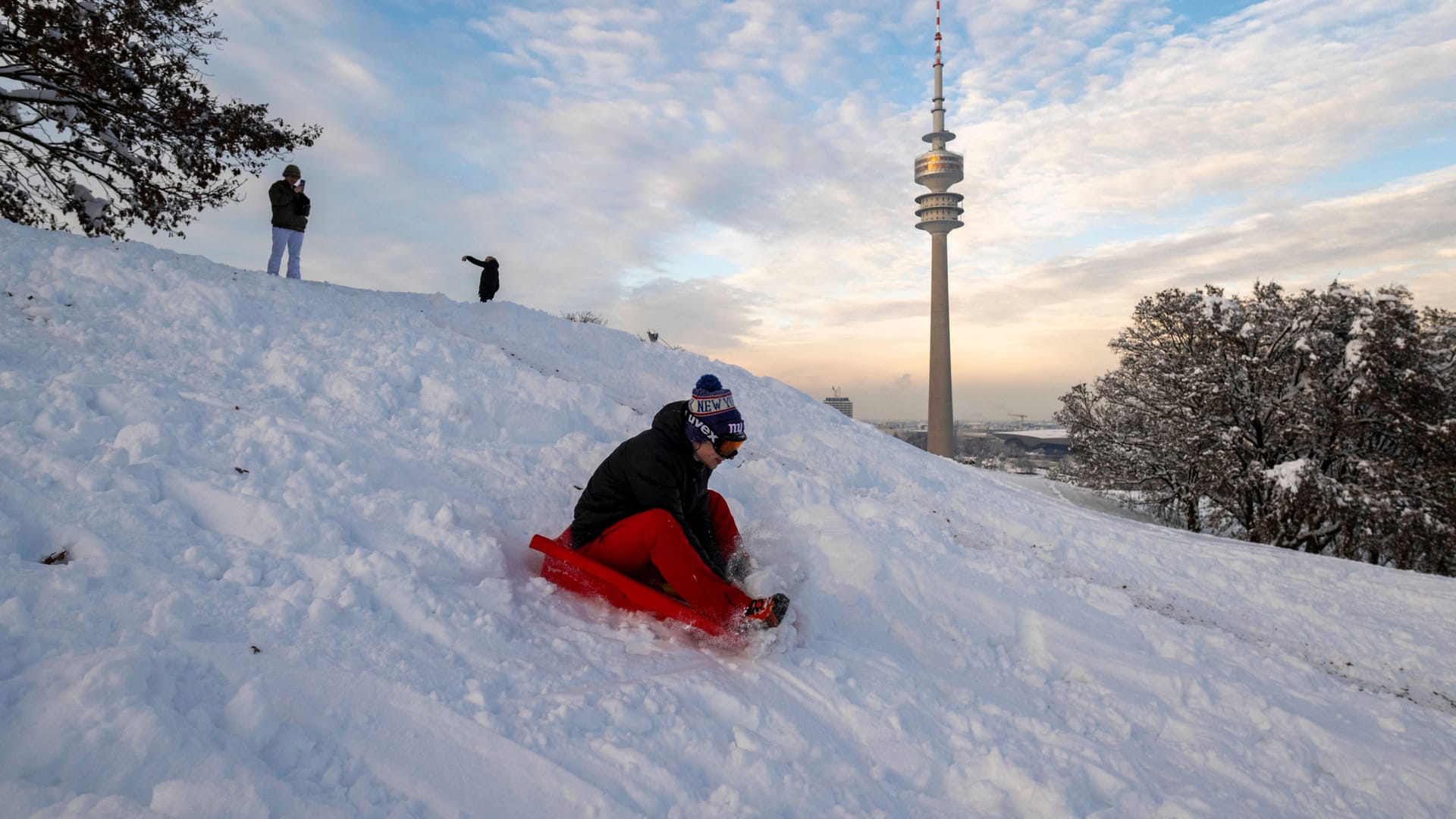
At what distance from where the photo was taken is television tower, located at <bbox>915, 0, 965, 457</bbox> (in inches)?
3346

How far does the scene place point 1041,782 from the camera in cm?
344

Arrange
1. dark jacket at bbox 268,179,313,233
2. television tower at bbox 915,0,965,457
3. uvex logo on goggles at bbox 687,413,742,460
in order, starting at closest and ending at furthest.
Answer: uvex logo on goggles at bbox 687,413,742,460 → dark jacket at bbox 268,179,313,233 → television tower at bbox 915,0,965,457

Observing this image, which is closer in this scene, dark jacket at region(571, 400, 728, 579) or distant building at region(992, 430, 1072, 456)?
dark jacket at region(571, 400, 728, 579)

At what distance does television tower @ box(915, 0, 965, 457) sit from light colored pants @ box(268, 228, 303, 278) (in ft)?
262

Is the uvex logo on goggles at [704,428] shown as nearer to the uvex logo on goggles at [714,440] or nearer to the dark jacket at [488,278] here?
the uvex logo on goggles at [714,440]

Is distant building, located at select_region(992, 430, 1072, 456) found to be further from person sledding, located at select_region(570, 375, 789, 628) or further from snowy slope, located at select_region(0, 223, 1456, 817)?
person sledding, located at select_region(570, 375, 789, 628)

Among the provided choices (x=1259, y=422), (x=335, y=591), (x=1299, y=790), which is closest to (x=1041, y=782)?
(x=1299, y=790)

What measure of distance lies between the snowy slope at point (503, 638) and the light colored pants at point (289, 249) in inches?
124

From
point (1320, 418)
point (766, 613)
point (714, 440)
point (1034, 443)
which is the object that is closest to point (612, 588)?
point (766, 613)

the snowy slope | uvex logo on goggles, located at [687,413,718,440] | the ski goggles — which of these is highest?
uvex logo on goggles, located at [687,413,718,440]

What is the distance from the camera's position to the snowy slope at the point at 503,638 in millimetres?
2672

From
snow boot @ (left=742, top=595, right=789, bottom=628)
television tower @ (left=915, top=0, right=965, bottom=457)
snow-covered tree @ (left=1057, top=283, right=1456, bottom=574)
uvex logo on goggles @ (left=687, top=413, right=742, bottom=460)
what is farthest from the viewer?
television tower @ (left=915, top=0, right=965, bottom=457)

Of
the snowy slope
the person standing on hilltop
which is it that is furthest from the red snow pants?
the person standing on hilltop

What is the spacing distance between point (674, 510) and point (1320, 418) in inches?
620
